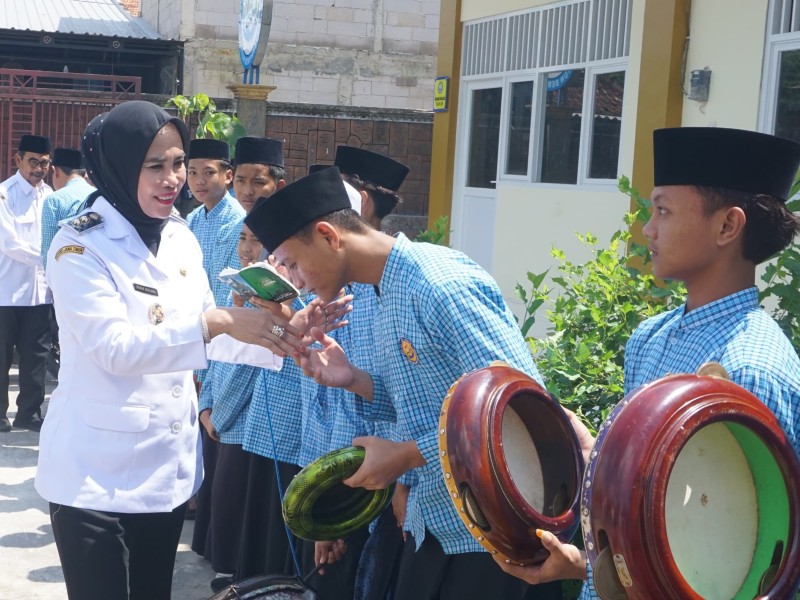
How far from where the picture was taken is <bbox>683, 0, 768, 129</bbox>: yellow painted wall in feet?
24.2

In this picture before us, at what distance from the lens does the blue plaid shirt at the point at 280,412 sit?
14.6ft

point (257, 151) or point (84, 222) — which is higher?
point (257, 151)

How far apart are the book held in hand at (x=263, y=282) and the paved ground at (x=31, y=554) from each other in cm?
241

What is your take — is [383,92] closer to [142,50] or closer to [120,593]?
[142,50]

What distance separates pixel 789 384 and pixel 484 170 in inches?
393

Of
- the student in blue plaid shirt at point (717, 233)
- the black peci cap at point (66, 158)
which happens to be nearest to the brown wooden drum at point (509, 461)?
the student in blue plaid shirt at point (717, 233)

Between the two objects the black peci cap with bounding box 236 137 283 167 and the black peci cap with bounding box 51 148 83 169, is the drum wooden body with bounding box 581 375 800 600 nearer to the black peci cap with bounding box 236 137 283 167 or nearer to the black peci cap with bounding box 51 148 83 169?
the black peci cap with bounding box 236 137 283 167

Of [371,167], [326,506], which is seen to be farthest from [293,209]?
[371,167]

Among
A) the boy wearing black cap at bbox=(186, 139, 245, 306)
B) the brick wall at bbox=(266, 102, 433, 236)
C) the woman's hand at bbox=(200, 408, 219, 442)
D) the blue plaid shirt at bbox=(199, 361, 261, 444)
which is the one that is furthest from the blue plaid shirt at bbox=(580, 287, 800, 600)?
the brick wall at bbox=(266, 102, 433, 236)

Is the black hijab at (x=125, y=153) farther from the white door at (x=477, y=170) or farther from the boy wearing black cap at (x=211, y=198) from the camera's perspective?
the white door at (x=477, y=170)

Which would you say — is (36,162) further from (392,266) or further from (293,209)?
(392,266)

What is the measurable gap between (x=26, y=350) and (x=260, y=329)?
6.00m

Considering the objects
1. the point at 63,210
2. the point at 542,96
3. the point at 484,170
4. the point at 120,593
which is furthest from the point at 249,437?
the point at 484,170

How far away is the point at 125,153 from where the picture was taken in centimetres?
318
